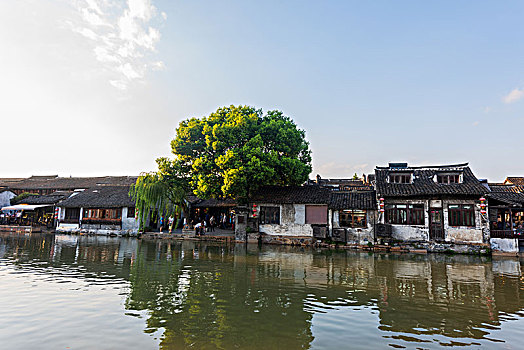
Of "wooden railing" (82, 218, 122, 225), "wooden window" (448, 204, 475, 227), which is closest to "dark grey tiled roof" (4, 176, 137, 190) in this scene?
"wooden railing" (82, 218, 122, 225)

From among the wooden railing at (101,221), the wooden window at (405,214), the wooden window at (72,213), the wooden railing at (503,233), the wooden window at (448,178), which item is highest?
the wooden window at (448,178)

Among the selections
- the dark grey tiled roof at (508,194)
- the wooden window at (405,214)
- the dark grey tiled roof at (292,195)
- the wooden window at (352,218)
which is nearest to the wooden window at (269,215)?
the dark grey tiled roof at (292,195)

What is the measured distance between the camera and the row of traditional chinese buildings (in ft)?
A: 60.4

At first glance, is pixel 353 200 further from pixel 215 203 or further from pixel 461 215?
pixel 215 203

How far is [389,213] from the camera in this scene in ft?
64.9

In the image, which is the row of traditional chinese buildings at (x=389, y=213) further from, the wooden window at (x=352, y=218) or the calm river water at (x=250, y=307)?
the calm river water at (x=250, y=307)

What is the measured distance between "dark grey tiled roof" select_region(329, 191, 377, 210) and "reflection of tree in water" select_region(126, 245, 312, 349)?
1109 centimetres

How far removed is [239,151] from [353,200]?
879 centimetres

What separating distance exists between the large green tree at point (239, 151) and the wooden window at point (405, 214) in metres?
6.77

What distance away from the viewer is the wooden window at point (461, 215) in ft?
60.6

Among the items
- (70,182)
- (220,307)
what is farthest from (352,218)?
(70,182)

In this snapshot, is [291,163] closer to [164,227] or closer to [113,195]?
[164,227]

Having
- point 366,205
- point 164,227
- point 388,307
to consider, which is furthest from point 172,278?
point 164,227

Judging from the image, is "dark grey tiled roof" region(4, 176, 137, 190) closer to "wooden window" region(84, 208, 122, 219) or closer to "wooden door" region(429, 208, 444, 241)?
"wooden window" region(84, 208, 122, 219)
